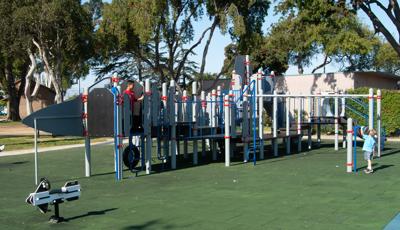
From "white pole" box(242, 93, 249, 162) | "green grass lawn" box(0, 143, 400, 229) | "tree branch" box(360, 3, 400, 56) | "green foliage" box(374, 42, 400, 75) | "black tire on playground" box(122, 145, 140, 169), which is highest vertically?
"green foliage" box(374, 42, 400, 75)

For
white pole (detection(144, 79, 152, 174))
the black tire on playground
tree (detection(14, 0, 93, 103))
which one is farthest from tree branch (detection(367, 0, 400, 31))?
the black tire on playground

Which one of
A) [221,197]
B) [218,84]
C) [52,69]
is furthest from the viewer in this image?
[218,84]

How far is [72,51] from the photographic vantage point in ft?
118

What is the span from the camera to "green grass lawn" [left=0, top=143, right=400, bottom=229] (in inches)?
296

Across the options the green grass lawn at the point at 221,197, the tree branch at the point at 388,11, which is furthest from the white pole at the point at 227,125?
the tree branch at the point at 388,11

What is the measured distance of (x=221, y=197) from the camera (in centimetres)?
955

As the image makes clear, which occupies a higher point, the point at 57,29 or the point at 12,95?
the point at 57,29

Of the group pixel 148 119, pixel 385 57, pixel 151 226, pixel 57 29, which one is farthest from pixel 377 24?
pixel 385 57

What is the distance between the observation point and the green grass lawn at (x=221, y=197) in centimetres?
752

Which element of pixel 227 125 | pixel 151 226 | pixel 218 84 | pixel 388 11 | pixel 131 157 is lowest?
pixel 151 226

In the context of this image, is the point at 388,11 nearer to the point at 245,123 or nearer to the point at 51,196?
the point at 245,123

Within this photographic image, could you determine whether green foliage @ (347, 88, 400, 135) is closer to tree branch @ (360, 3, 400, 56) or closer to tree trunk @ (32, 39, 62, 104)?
tree branch @ (360, 3, 400, 56)

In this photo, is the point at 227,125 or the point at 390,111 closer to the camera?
the point at 227,125

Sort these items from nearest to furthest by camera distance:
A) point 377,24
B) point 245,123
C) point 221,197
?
point 221,197, point 245,123, point 377,24
